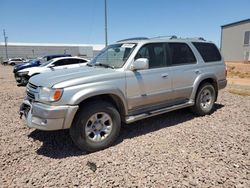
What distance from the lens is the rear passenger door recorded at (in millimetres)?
4743

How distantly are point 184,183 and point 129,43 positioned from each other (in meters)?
2.91

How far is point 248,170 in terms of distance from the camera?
306cm

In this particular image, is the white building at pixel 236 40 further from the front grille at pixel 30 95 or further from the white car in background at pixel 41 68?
the front grille at pixel 30 95

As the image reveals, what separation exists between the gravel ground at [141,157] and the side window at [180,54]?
1.42 m

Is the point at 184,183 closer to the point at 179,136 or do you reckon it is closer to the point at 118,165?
the point at 118,165

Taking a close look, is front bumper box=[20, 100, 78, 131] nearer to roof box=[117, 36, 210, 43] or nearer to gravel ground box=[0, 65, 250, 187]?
gravel ground box=[0, 65, 250, 187]

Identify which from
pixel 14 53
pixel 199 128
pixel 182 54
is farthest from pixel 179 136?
pixel 14 53

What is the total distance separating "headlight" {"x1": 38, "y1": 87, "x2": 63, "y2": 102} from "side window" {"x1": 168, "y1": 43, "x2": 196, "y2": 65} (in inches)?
101

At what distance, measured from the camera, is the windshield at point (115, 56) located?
427 cm

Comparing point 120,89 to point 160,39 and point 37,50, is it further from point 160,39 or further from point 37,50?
point 37,50

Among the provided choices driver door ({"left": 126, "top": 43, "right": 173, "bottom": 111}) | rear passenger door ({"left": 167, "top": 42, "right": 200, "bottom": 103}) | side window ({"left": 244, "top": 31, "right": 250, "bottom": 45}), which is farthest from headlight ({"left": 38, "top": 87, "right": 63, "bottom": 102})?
side window ({"left": 244, "top": 31, "right": 250, "bottom": 45})

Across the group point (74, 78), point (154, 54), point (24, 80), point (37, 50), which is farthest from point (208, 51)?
point (37, 50)

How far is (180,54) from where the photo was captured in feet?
16.3

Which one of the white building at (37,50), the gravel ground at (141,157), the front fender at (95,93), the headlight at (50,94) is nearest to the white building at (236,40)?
the white building at (37,50)
